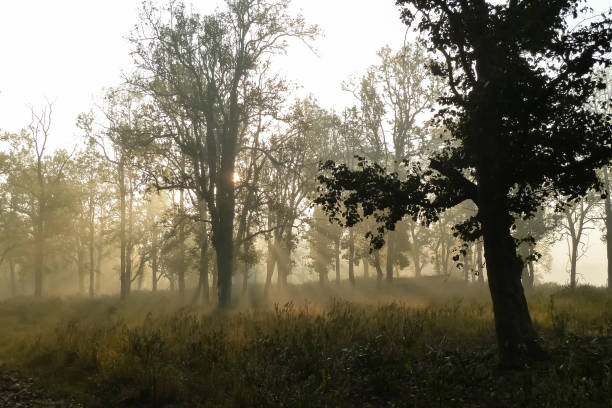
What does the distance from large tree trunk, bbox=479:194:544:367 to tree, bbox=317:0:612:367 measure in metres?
0.02

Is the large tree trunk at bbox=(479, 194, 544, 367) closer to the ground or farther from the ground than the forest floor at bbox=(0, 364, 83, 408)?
farther from the ground

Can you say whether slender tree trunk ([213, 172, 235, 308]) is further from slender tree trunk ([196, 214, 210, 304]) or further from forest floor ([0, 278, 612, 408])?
forest floor ([0, 278, 612, 408])

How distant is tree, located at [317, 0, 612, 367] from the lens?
288 inches

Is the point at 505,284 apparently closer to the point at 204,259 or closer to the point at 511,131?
the point at 511,131

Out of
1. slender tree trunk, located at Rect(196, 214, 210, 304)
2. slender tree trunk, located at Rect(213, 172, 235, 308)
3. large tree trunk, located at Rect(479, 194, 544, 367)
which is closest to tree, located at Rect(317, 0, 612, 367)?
large tree trunk, located at Rect(479, 194, 544, 367)

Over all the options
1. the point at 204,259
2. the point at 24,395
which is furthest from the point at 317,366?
the point at 204,259

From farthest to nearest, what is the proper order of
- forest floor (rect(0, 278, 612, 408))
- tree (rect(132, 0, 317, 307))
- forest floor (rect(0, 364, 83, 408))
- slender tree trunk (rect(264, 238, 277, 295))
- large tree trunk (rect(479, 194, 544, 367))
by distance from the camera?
slender tree trunk (rect(264, 238, 277, 295))
tree (rect(132, 0, 317, 307))
large tree trunk (rect(479, 194, 544, 367))
forest floor (rect(0, 364, 83, 408))
forest floor (rect(0, 278, 612, 408))

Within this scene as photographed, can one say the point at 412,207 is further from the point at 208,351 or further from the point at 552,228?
the point at 552,228

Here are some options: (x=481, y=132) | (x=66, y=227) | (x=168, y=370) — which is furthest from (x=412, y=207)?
(x=66, y=227)

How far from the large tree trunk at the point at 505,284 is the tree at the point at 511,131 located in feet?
0.06

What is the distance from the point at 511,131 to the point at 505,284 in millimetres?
2920

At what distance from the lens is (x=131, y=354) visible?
8.55 metres

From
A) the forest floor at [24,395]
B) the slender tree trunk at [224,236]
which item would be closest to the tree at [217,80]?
the slender tree trunk at [224,236]

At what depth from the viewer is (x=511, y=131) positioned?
760 centimetres
